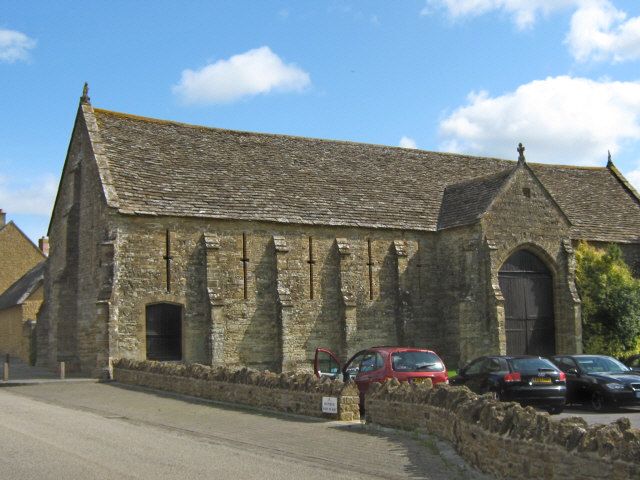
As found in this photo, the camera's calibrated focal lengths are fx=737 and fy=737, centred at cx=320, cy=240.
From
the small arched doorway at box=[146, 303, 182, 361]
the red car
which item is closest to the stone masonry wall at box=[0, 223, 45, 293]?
the small arched doorway at box=[146, 303, 182, 361]

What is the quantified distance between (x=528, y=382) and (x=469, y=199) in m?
15.6

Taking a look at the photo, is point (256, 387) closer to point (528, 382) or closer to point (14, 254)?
point (528, 382)

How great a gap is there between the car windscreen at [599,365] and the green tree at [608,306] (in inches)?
486

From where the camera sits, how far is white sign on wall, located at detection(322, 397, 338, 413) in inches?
592

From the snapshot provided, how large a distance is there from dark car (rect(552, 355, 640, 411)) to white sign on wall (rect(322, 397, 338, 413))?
288 inches

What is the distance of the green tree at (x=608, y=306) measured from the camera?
103 ft

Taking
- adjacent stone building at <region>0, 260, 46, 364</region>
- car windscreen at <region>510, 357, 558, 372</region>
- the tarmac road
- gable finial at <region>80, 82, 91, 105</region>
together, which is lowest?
the tarmac road

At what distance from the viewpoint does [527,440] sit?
859 cm

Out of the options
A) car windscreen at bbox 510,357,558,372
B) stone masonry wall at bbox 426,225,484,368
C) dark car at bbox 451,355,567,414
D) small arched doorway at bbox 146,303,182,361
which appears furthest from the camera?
stone masonry wall at bbox 426,225,484,368

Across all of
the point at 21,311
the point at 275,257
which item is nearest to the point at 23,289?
the point at 21,311

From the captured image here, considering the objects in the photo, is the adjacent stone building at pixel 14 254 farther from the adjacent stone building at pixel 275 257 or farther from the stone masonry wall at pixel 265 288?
the stone masonry wall at pixel 265 288

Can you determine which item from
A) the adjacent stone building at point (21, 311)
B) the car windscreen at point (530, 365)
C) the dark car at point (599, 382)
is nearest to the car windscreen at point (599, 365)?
the dark car at point (599, 382)

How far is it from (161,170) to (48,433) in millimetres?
17124

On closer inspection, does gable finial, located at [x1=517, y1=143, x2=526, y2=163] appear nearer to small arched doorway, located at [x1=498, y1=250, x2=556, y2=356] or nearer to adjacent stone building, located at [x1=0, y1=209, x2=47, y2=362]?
small arched doorway, located at [x1=498, y1=250, x2=556, y2=356]
